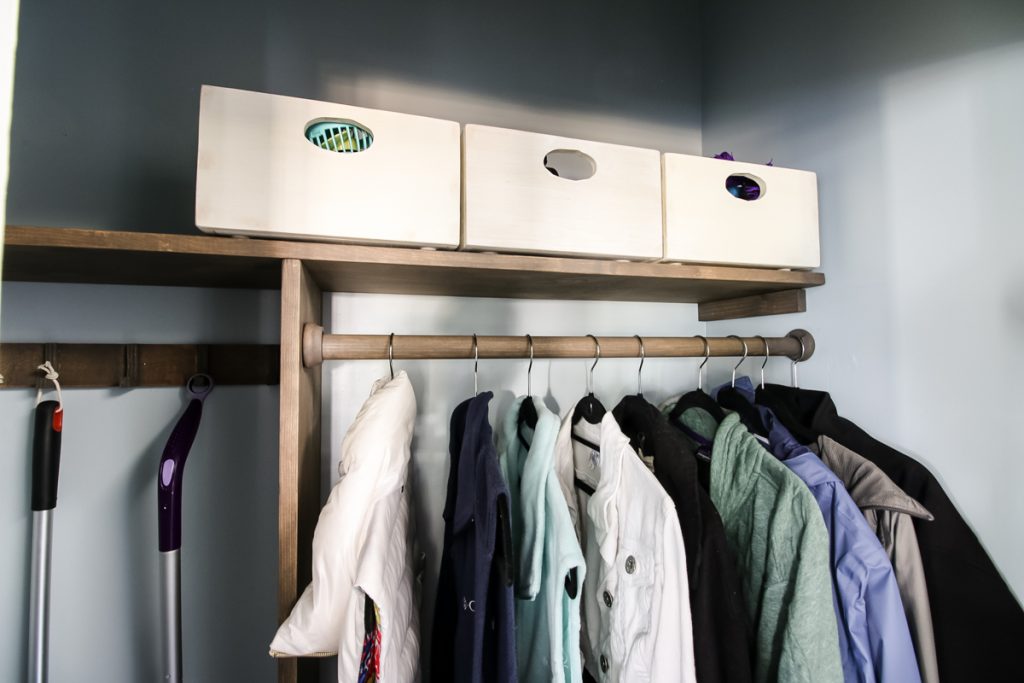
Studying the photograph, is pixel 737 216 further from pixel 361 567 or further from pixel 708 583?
pixel 361 567

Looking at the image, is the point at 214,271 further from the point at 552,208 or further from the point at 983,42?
the point at 983,42

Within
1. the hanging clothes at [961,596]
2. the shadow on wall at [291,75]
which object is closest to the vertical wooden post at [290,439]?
the shadow on wall at [291,75]

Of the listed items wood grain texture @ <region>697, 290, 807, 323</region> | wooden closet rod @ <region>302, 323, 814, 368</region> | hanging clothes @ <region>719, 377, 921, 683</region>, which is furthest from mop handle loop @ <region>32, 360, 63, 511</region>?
wood grain texture @ <region>697, 290, 807, 323</region>

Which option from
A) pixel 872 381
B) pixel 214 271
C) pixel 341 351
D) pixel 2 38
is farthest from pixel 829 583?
pixel 214 271

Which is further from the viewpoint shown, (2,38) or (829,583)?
(829,583)

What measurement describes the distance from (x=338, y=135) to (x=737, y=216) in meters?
0.68

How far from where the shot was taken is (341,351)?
76cm

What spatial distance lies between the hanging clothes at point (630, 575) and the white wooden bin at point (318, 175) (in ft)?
1.44

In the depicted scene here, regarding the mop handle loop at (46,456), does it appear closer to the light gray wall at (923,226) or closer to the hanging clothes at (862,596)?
the hanging clothes at (862,596)

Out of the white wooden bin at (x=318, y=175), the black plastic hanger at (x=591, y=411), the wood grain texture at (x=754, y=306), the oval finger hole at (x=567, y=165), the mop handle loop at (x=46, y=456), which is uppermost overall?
the oval finger hole at (x=567, y=165)

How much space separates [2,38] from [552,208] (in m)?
0.64

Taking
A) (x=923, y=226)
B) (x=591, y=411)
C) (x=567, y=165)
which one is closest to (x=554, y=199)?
(x=591, y=411)

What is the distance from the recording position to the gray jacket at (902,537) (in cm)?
66

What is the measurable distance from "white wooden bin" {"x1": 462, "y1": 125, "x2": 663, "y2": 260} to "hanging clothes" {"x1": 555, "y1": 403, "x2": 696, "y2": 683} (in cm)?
30
